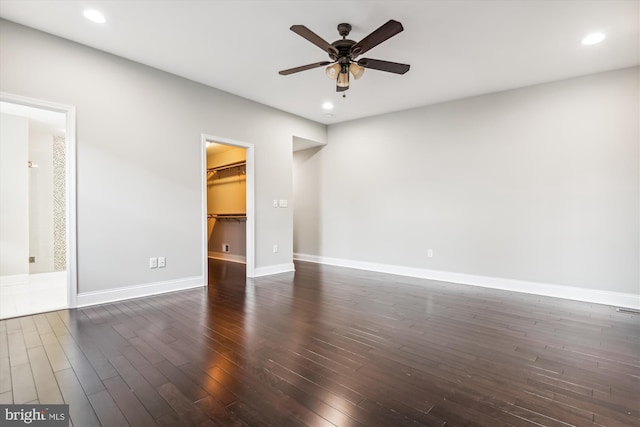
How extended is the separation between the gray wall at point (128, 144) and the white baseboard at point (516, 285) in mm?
3253

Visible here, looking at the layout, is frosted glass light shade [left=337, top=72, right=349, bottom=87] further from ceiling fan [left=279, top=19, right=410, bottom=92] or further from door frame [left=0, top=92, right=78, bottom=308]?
door frame [left=0, top=92, right=78, bottom=308]

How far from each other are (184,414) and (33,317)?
8.53 ft

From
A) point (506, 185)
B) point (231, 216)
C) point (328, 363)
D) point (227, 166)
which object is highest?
point (227, 166)

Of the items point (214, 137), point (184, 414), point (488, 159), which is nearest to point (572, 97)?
point (488, 159)

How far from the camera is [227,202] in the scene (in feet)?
23.1

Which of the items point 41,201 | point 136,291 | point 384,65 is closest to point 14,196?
point 41,201

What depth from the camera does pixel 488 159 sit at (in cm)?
452

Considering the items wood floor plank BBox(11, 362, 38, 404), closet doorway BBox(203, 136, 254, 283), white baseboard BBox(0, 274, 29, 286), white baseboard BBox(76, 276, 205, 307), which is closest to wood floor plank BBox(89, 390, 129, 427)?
wood floor plank BBox(11, 362, 38, 404)

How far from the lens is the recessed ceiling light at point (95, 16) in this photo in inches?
107

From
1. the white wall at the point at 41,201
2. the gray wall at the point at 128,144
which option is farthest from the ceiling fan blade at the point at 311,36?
the white wall at the point at 41,201

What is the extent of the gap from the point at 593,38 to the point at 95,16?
4.84m

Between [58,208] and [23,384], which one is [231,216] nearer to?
[58,208]

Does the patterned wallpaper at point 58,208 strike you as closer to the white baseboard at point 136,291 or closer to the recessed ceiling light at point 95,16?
the white baseboard at point 136,291

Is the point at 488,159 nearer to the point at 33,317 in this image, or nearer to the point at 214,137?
the point at 214,137
